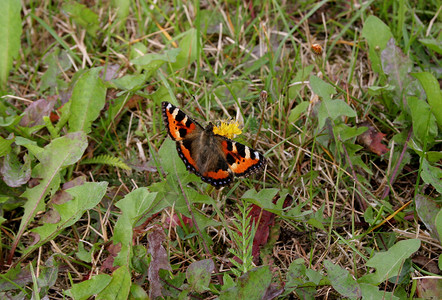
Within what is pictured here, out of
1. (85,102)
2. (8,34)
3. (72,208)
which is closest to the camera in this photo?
(72,208)

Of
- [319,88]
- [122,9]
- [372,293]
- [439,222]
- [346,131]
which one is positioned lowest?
[372,293]

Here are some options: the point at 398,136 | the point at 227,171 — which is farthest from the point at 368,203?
the point at 227,171

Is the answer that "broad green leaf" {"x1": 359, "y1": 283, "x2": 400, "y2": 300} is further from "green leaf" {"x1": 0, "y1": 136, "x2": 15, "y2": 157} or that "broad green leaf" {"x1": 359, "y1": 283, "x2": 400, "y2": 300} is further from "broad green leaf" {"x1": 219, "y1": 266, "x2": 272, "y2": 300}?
"green leaf" {"x1": 0, "y1": 136, "x2": 15, "y2": 157}

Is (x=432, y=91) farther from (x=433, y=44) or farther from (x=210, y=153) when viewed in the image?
(x=210, y=153)

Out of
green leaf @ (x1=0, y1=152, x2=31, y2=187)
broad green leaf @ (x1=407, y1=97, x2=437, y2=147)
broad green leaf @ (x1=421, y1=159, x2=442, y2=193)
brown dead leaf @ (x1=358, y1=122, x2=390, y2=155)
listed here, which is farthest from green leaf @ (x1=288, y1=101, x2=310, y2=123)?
green leaf @ (x1=0, y1=152, x2=31, y2=187)

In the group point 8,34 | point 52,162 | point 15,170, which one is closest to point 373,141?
point 52,162

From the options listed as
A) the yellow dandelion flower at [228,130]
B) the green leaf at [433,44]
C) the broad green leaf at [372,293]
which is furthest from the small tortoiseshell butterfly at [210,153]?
the green leaf at [433,44]

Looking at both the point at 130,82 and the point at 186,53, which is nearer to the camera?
the point at 130,82

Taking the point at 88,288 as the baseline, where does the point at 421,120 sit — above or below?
above

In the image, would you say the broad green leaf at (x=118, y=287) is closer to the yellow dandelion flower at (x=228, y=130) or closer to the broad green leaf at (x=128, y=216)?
the broad green leaf at (x=128, y=216)
